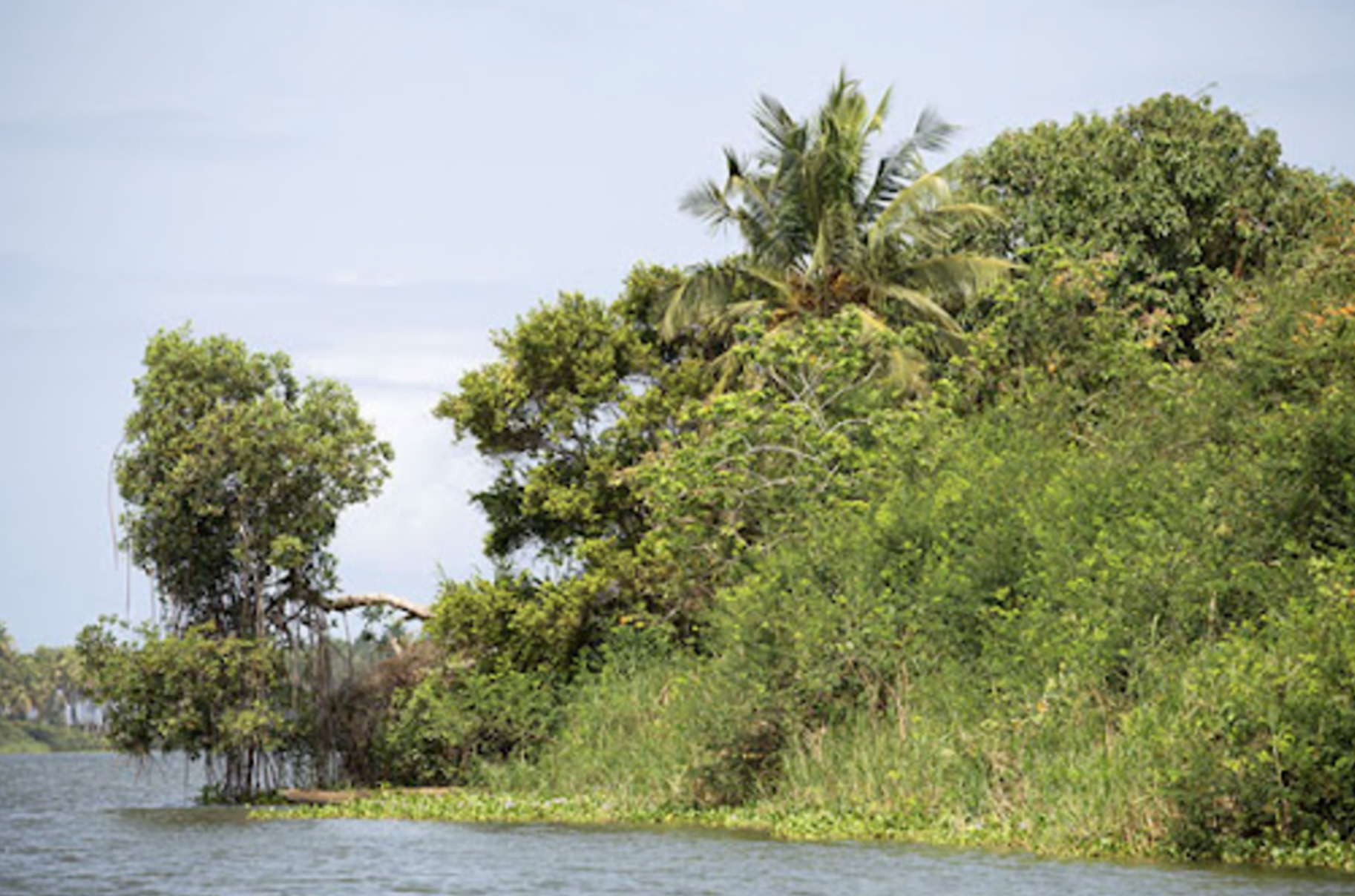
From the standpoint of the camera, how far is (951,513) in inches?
921

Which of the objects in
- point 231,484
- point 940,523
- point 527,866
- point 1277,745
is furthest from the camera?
point 231,484

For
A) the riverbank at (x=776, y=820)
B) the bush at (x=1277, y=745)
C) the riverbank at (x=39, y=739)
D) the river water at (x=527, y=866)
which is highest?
the riverbank at (x=39, y=739)

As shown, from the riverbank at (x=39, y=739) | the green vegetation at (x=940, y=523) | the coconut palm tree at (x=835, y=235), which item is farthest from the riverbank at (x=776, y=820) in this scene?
the riverbank at (x=39, y=739)

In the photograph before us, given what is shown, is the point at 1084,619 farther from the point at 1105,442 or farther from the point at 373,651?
the point at 373,651

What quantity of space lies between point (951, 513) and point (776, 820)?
4.76m

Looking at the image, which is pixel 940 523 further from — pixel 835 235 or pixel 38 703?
pixel 38 703

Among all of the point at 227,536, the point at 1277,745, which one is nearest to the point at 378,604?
the point at 227,536

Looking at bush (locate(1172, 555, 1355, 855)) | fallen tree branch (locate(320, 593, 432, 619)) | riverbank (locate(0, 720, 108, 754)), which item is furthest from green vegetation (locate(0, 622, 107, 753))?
bush (locate(1172, 555, 1355, 855))

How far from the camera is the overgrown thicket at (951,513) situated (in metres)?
18.0

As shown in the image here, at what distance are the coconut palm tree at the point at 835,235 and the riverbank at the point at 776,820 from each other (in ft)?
32.9

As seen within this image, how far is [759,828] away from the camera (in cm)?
2189

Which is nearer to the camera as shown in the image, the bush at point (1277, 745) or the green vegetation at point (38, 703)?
the bush at point (1277, 745)

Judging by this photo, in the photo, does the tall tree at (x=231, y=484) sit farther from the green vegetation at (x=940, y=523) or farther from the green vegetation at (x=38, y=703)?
the green vegetation at (x=38, y=703)

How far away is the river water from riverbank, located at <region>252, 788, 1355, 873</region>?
0.48 m
